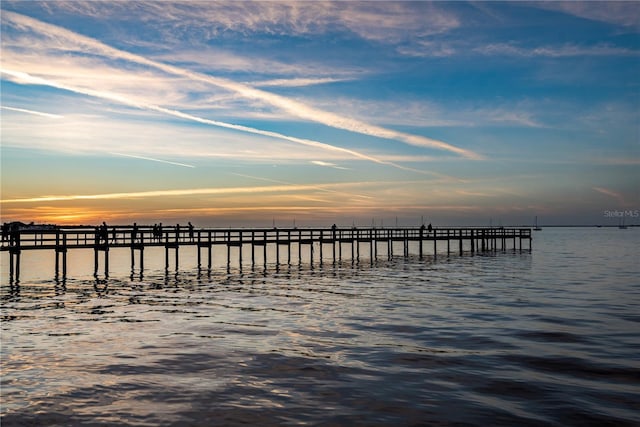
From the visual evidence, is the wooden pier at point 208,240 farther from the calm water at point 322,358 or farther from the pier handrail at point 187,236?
the calm water at point 322,358

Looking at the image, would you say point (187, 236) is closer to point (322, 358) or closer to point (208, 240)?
point (208, 240)

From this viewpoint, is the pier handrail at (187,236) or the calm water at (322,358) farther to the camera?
the pier handrail at (187,236)

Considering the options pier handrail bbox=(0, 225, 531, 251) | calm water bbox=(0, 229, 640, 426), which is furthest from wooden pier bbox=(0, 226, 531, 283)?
calm water bbox=(0, 229, 640, 426)

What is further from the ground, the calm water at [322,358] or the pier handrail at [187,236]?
the pier handrail at [187,236]

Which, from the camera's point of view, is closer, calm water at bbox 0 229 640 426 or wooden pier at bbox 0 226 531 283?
calm water at bbox 0 229 640 426

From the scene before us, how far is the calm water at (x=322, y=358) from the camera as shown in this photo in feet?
34.6

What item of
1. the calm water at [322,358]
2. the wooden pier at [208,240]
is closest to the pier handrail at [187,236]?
the wooden pier at [208,240]

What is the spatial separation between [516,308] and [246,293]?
13.5 m

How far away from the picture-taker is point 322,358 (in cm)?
1451

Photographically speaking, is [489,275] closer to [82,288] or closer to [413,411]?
[82,288]

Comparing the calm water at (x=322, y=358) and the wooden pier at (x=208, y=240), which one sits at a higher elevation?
the wooden pier at (x=208, y=240)

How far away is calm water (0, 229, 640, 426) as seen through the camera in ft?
34.6

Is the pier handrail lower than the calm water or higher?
higher

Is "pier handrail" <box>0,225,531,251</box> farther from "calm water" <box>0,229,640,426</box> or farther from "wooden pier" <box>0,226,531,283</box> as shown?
"calm water" <box>0,229,640,426</box>
